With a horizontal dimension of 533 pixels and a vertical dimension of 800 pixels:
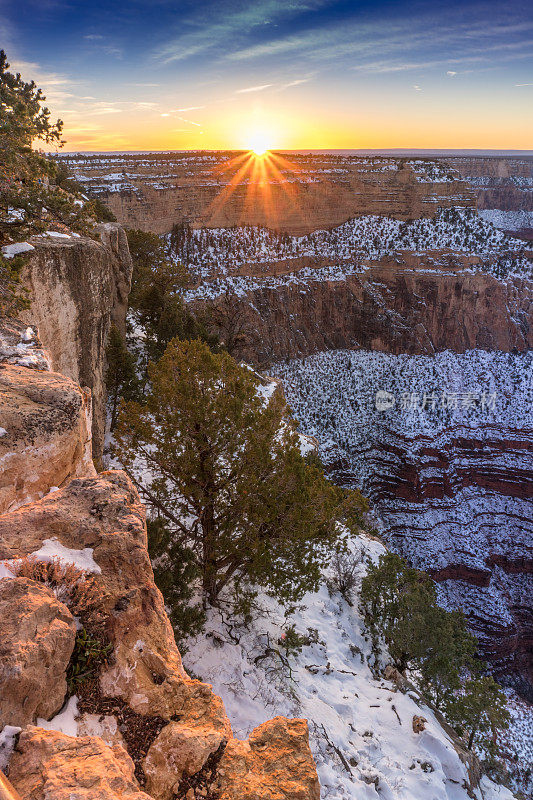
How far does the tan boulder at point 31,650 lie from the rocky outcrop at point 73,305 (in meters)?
6.85

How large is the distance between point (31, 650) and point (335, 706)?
9.45 meters

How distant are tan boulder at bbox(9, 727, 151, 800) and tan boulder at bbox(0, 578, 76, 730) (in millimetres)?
220

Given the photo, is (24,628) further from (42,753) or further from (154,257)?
(154,257)

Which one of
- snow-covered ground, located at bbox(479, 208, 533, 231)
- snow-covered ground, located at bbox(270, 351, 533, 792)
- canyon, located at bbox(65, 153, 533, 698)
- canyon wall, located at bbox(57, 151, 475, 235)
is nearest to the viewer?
snow-covered ground, located at bbox(270, 351, 533, 792)

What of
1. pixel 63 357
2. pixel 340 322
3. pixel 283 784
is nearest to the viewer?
pixel 283 784

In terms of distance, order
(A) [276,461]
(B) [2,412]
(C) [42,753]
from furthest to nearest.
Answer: (A) [276,461]
(B) [2,412]
(C) [42,753]

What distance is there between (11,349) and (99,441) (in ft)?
21.1

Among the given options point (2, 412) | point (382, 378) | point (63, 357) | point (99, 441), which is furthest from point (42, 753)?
point (382, 378)

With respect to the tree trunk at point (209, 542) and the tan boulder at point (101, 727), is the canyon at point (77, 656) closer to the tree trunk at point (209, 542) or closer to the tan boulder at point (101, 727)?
the tan boulder at point (101, 727)

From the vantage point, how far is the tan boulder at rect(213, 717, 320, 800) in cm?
A: 286

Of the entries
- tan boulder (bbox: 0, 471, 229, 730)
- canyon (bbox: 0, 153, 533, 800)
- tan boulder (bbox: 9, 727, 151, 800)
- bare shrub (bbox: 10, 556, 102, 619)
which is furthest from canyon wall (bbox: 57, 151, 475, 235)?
tan boulder (bbox: 9, 727, 151, 800)

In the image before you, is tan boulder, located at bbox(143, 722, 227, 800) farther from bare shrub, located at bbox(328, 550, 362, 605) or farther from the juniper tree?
bare shrub, located at bbox(328, 550, 362, 605)

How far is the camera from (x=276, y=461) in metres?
8.72

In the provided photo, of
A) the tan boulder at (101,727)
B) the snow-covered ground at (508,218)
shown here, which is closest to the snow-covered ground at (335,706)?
the tan boulder at (101,727)
